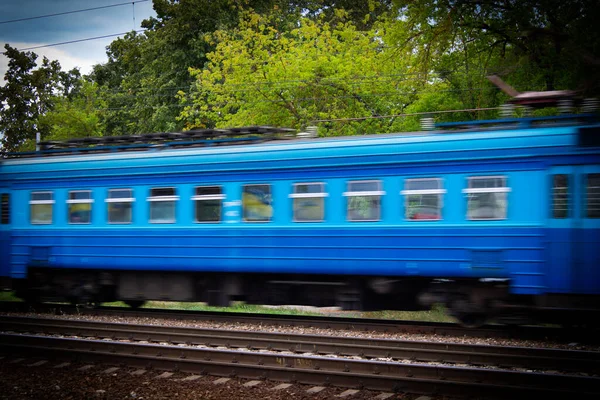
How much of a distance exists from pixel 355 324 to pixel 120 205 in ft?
19.1

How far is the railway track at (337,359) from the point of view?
8.57 m

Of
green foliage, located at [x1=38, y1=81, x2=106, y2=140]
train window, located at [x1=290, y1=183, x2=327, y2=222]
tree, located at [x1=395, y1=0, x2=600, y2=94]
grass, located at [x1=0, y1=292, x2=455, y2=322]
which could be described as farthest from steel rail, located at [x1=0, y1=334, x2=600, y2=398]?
green foliage, located at [x1=38, y1=81, x2=106, y2=140]

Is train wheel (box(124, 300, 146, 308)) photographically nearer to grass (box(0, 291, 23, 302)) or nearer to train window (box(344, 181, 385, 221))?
grass (box(0, 291, 23, 302))

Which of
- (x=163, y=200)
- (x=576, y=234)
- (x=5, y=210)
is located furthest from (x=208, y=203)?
(x=576, y=234)

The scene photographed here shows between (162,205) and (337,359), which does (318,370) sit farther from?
(162,205)

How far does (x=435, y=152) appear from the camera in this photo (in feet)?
40.1

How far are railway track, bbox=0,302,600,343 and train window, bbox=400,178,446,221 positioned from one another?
2.00 m

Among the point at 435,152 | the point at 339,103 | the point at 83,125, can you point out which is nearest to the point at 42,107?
the point at 83,125

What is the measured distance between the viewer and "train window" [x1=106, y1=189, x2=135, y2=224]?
599 inches

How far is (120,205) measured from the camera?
1533cm

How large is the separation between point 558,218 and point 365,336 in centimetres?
375

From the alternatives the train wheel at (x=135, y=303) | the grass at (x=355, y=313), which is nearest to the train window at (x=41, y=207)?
the train wheel at (x=135, y=303)

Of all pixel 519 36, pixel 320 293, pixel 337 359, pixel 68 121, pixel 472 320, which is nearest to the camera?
pixel 337 359

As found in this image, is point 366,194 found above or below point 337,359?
above
